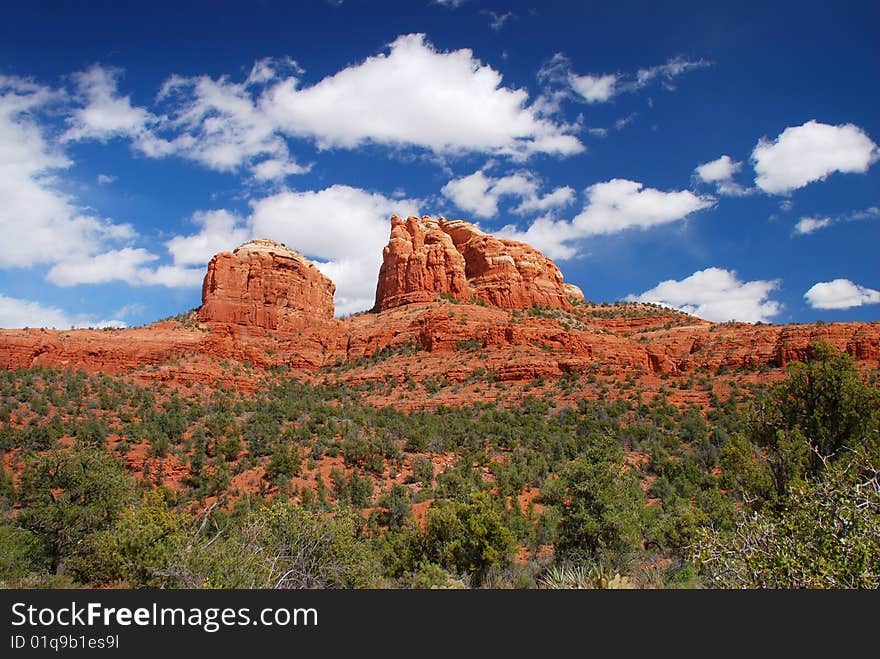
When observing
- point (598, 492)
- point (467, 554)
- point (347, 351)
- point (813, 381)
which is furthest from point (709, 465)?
point (347, 351)

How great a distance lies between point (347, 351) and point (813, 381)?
5035 centimetres

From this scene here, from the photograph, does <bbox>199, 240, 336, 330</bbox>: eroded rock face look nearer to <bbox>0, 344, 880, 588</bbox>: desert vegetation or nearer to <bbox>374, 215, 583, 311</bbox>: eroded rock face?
<bbox>374, 215, 583, 311</bbox>: eroded rock face

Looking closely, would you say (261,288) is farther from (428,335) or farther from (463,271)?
(463,271)

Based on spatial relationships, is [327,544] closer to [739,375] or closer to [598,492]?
[598,492]

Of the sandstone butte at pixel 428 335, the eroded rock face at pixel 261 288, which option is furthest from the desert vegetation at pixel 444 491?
the eroded rock face at pixel 261 288

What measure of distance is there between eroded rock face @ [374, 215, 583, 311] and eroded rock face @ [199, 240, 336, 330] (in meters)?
11.4

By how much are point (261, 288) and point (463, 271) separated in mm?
26819

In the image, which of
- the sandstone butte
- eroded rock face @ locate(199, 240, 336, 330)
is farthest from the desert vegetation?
eroded rock face @ locate(199, 240, 336, 330)

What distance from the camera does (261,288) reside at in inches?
2414

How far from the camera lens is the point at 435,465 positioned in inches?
1174

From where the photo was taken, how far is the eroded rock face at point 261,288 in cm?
5947

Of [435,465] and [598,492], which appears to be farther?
[435,465]

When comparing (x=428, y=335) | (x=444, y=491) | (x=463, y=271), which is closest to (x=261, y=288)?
(x=428, y=335)

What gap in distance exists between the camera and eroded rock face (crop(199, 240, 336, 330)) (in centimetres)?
5947
